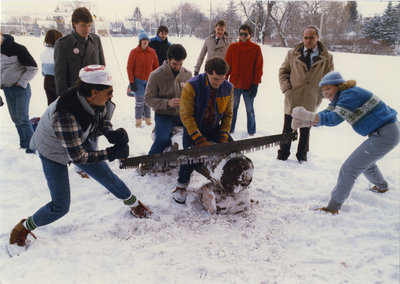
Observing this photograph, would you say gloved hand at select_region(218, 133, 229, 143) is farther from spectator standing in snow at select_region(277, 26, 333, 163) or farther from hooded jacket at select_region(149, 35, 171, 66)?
hooded jacket at select_region(149, 35, 171, 66)

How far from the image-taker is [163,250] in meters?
2.85

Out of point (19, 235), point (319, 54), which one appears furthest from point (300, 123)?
point (19, 235)

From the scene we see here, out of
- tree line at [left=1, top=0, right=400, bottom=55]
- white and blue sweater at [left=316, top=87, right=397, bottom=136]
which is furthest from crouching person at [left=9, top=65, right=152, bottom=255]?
tree line at [left=1, top=0, right=400, bottom=55]

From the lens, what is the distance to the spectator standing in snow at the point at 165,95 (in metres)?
4.18

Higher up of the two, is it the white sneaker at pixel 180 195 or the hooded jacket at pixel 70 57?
the hooded jacket at pixel 70 57

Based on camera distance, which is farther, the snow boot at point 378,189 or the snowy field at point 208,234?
the snow boot at point 378,189

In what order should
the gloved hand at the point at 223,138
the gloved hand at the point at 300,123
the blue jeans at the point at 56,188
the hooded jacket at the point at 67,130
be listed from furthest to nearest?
the gloved hand at the point at 223,138
the gloved hand at the point at 300,123
the blue jeans at the point at 56,188
the hooded jacket at the point at 67,130

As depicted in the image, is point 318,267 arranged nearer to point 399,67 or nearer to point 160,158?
point 160,158

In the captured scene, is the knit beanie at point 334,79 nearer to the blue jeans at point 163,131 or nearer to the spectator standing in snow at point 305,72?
the spectator standing in snow at point 305,72

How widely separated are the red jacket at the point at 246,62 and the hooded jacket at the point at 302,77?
1.10 m

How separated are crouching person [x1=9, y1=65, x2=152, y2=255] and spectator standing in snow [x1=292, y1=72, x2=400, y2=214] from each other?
2.17 m

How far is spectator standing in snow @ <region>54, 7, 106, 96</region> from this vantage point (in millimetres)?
3949

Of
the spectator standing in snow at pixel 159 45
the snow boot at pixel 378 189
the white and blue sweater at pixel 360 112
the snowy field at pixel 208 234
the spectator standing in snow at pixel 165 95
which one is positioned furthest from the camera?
the spectator standing in snow at pixel 159 45

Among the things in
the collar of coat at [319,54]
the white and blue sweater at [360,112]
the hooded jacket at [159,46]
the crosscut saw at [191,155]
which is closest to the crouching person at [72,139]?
the crosscut saw at [191,155]
